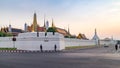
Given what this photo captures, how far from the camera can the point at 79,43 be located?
309 ft

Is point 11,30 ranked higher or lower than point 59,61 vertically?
higher

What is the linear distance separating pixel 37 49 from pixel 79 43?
35712 mm

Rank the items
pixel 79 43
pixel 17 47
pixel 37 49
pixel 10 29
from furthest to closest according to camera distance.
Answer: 1. pixel 10 29
2. pixel 79 43
3. pixel 17 47
4. pixel 37 49

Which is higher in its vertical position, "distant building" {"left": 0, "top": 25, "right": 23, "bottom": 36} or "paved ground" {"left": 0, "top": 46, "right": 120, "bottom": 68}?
"distant building" {"left": 0, "top": 25, "right": 23, "bottom": 36}

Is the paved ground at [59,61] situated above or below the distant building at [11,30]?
below

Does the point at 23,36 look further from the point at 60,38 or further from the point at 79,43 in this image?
the point at 79,43

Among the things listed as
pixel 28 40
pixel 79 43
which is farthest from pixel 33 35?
pixel 79 43

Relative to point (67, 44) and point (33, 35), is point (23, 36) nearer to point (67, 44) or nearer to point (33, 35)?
point (33, 35)

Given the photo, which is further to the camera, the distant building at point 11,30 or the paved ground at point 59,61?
the distant building at point 11,30

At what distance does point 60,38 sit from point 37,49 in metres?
5.58

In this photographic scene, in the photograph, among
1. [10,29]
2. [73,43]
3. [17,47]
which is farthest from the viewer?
[10,29]

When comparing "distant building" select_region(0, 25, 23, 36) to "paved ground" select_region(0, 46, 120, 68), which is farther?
"distant building" select_region(0, 25, 23, 36)

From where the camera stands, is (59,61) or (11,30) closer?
(59,61)

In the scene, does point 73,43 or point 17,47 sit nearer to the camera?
point 17,47
